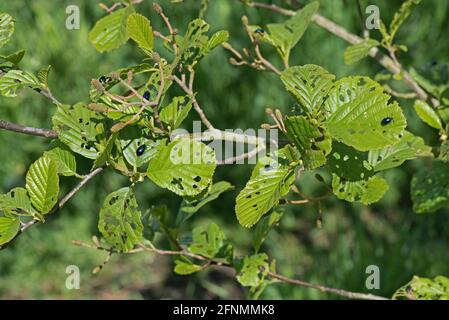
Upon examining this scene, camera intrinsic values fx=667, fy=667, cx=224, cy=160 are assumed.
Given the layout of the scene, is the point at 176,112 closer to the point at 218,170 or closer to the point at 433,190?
the point at 433,190

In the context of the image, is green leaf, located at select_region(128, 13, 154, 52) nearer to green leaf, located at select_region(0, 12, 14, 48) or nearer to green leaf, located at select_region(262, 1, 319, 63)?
green leaf, located at select_region(0, 12, 14, 48)

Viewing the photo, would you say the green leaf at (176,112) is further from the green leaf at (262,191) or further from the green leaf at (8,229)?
the green leaf at (8,229)

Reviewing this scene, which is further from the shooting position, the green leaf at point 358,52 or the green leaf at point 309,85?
the green leaf at point 358,52

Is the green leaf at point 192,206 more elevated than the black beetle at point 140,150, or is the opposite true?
the black beetle at point 140,150

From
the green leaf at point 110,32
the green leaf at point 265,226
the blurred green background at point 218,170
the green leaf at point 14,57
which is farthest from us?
the blurred green background at point 218,170

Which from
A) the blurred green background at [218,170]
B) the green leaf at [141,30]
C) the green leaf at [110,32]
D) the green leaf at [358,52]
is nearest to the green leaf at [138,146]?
the green leaf at [141,30]

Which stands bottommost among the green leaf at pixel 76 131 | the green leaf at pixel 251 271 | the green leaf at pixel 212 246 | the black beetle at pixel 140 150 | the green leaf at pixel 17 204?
the green leaf at pixel 251 271

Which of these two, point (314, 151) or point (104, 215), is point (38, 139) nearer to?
point (104, 215)

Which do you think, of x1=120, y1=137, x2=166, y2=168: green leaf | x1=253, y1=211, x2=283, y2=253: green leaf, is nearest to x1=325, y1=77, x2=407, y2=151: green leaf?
x1=120, y1=137, x2=166, y2=168: green leaf
